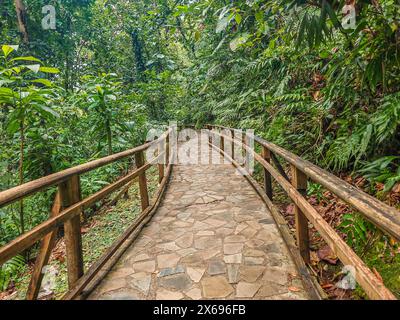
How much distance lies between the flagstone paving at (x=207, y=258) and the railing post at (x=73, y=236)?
0.75 feet

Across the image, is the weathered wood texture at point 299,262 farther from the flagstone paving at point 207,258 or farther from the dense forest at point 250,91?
the dense forest at point 250,91

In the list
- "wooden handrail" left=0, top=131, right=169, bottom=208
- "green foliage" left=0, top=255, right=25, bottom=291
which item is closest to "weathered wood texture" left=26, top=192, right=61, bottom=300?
"wooden handrail" left=0, top=131, right=169, bottom=208

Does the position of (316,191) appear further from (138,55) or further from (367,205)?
(138,55)

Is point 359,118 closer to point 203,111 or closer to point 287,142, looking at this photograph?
point 287,142

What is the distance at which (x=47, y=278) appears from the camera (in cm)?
287

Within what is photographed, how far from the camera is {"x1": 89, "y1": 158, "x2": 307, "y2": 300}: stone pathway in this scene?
2.21 m

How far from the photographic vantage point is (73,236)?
7.23 ft

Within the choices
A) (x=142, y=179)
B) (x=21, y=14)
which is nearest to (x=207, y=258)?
(x=142, y=179)

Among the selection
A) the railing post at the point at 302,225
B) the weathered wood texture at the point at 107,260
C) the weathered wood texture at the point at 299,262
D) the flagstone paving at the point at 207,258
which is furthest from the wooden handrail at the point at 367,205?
the weathered wood texture at the point at 107,260

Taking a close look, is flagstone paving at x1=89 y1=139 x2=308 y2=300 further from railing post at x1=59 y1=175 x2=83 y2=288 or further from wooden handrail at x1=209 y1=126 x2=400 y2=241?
wooden handrail at x1=209 y1=126 x2=400 y2=241

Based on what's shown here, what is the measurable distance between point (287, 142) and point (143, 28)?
37.4 feet

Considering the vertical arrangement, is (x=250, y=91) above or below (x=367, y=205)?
above

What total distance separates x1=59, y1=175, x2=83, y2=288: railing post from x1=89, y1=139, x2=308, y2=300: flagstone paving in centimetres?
23

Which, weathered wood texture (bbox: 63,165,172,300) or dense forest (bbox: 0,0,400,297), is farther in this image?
dense forest (bbox: 0,0,400,297)
